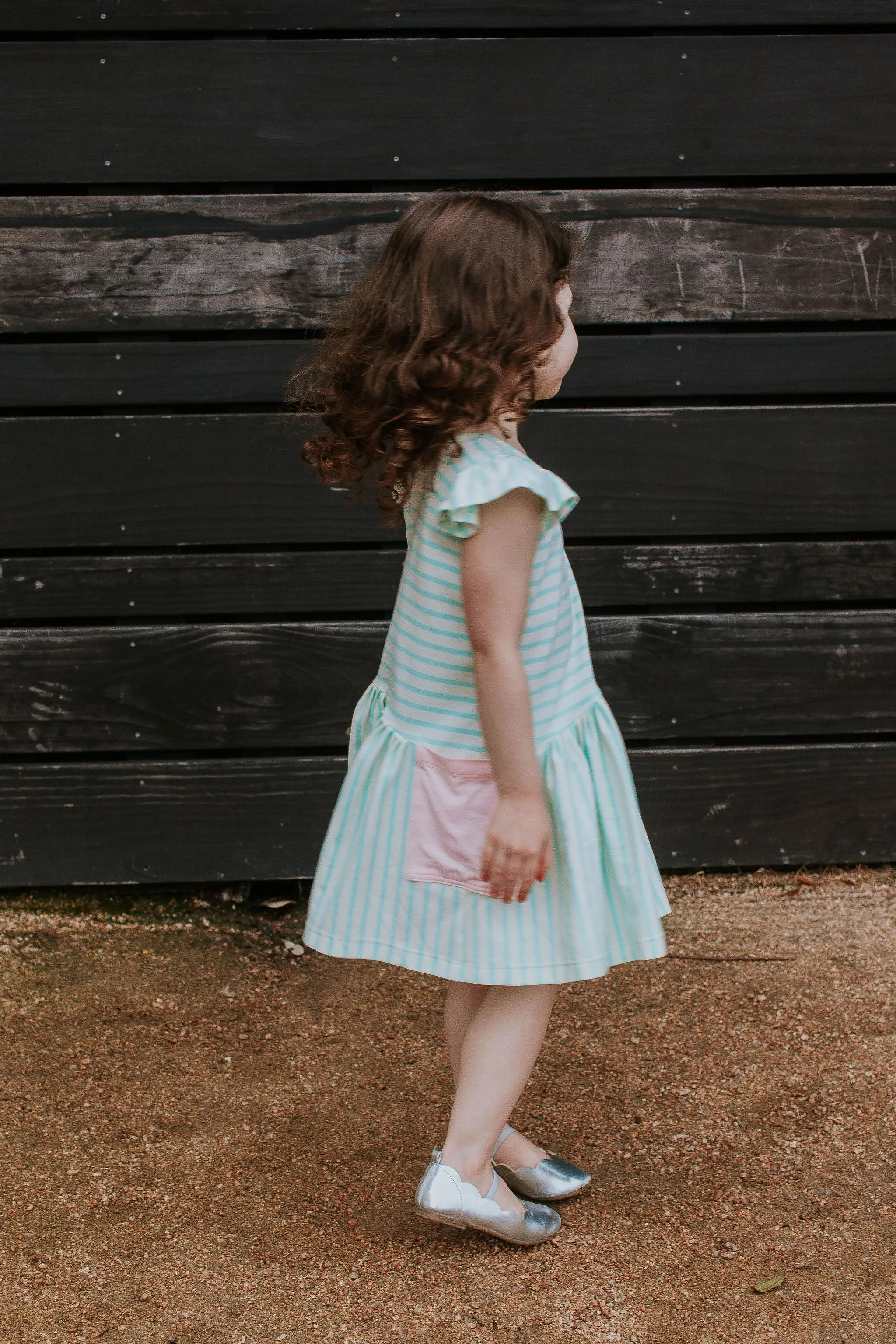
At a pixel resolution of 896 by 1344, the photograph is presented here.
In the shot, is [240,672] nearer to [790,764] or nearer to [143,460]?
[143,460]

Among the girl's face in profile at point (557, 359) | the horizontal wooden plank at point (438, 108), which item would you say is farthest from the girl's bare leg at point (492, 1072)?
the horizontal wooden plank at point (438, 108)

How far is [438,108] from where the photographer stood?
8.69ft

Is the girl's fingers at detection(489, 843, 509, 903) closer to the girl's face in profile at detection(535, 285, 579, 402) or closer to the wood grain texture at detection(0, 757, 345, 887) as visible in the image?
the girl's face in profile at detection(535, 285, 579, 402)

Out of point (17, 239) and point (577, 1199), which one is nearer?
point (577, 1199)

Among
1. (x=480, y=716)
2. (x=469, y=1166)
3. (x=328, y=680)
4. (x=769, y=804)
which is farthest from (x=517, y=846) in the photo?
(x=769, y=804)

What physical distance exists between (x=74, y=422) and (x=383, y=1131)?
1659 millimetres

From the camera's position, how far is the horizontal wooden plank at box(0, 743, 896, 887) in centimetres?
288

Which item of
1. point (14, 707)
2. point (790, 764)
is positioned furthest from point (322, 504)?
point (790, 764)

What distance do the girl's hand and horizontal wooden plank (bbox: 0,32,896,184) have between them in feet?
5.52

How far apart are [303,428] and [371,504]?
23 centimetres

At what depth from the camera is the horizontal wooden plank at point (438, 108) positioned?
8.61 feet

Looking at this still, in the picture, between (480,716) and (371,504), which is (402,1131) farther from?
(371,504)

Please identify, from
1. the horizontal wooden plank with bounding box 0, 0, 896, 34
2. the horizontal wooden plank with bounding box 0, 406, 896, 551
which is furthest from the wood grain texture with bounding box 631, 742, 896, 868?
the horizontal wooden plank with bounding box 0, 0, 896, 34

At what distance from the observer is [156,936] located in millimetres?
2859
